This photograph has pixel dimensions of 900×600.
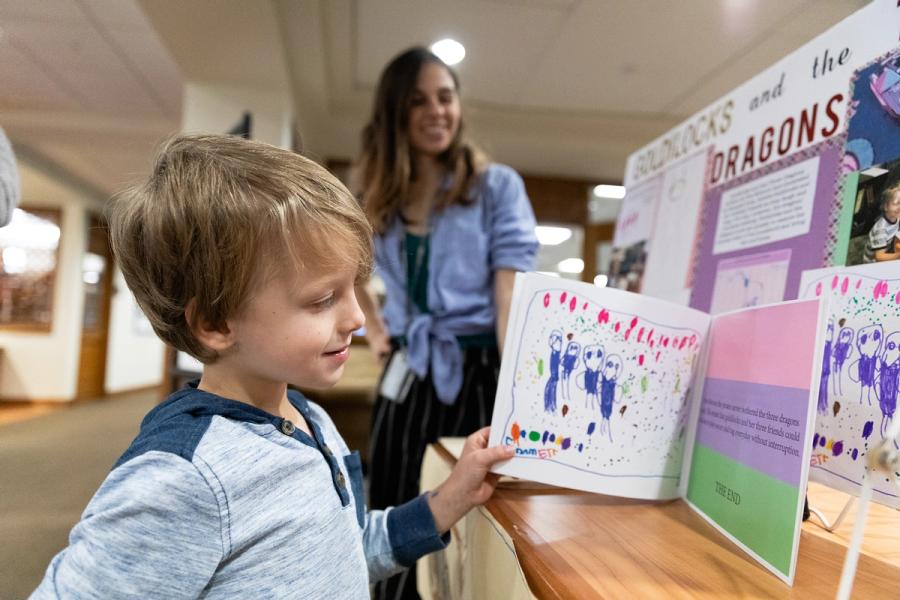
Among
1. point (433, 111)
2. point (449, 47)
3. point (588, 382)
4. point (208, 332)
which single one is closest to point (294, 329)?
point (208, 332)

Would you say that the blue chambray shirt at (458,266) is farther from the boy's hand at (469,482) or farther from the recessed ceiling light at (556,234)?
the recessed ceiling light at (556,234)

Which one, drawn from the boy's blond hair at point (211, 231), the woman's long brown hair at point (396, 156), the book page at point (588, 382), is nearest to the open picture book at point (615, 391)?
the book page at point (588, 382)

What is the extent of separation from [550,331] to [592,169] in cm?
426

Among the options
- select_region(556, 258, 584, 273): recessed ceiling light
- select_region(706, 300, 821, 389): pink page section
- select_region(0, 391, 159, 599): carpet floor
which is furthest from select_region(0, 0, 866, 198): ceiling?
select_region(556, 258, 584, 273): recessed ceiling light

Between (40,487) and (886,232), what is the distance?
0.79m

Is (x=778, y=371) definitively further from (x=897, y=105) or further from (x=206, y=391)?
(x=206, y=391)

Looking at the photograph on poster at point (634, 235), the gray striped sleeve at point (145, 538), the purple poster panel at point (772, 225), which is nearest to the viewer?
the gray striped sleeve at point (145, 538)

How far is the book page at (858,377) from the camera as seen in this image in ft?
1.54

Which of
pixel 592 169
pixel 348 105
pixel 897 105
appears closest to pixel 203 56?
pixel 348 105

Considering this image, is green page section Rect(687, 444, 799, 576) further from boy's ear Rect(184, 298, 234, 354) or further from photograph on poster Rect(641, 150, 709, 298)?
boy's ear Rect(184, 298, 234, 354)

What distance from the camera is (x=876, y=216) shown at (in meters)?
0.52

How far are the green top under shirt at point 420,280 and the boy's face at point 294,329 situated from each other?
54 cm

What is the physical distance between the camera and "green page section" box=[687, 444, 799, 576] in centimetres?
40

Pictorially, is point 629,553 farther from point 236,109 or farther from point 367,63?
point 367,63
